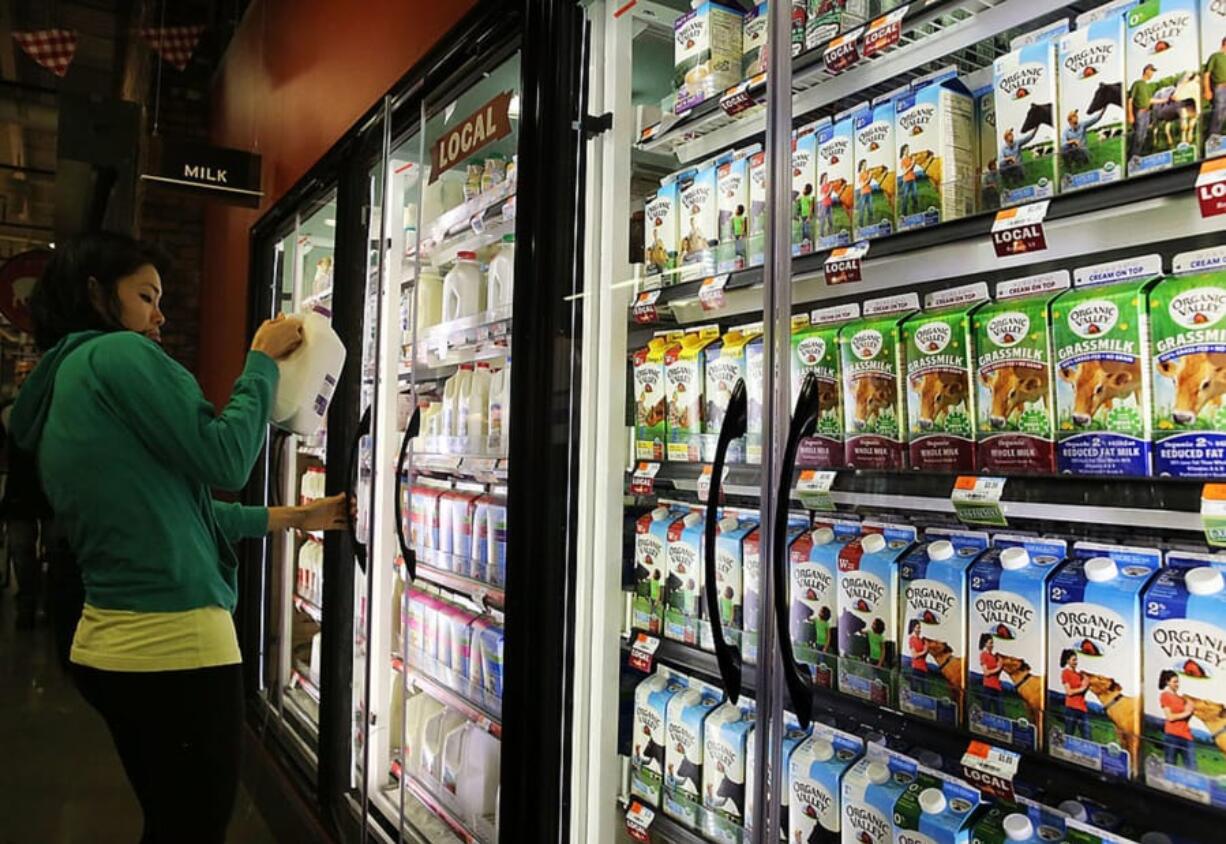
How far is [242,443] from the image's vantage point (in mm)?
2145

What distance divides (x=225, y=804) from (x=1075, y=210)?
2.62 metres

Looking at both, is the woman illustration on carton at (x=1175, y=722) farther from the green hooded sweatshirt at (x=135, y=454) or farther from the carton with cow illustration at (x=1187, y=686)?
the green hooded sweatshirt at (x=135, y=454)

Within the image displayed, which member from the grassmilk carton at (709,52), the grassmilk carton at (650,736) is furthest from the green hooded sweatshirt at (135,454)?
the grassmilk carton at (709,52)

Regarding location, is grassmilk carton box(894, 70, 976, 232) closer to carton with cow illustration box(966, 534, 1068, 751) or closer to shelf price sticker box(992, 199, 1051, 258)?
shelf price sticker box(992, 199, 1051, 258)

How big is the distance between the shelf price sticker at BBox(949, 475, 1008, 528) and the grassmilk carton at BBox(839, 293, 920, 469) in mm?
204

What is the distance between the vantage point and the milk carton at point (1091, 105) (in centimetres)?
133

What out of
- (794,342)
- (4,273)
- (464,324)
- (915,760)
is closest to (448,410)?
(464,324)

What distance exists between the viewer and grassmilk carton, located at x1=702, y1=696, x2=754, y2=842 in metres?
1.89

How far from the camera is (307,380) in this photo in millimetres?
2512

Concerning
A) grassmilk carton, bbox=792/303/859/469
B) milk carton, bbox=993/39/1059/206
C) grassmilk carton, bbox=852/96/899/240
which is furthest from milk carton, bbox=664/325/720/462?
milk carton, bbox=993/39/1059/206

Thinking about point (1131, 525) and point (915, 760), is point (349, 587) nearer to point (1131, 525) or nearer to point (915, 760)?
point (915, 760)

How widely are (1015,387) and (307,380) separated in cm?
191

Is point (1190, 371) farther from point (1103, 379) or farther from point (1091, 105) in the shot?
point (1091, 105)

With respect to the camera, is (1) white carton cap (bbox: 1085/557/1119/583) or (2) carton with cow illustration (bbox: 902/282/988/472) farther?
(2) carton with cow illustration (bbox: 902/282/988/472)
